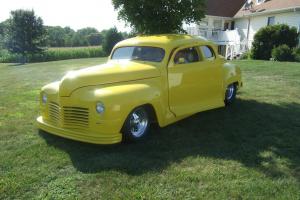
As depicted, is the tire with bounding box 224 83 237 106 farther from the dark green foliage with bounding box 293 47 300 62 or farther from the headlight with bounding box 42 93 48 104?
the dark green foliage with bounding box 293 47 300 62

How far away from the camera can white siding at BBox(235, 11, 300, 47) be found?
963 inches

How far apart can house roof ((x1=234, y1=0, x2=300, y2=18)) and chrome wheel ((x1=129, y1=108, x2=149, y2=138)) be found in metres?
22.0

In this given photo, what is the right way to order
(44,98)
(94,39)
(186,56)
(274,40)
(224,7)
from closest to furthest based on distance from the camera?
(44,98) → (186,56) → (274,40) → (224,7) → (94,39)

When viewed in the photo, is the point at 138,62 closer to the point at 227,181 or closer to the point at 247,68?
the point at 227,181

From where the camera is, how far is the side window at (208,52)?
7059 mm

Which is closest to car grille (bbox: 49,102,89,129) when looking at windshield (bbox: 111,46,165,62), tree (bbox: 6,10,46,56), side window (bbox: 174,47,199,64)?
windshield (bbox: 111,46,165,62)

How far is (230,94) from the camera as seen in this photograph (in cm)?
812

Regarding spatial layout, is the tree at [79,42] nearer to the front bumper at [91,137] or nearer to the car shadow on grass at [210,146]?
the car shadow on grass at [210,146]

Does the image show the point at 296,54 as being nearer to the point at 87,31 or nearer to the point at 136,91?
the point at 136,91

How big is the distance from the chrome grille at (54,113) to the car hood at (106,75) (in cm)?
36

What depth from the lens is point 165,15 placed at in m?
9.44

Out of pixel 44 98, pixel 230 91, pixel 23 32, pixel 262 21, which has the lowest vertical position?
pixel 230 91

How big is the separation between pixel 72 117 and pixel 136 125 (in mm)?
1072

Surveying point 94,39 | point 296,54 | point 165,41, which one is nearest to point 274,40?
point 296,54
